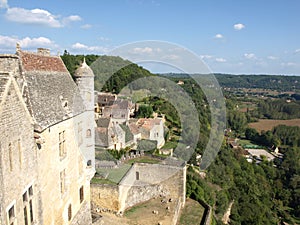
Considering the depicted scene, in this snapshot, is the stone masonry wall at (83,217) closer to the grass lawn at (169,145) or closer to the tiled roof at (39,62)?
the tiled roof at (39,62)

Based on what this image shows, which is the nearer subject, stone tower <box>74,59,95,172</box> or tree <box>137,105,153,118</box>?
stone tower <box>74,59,95,172</box>

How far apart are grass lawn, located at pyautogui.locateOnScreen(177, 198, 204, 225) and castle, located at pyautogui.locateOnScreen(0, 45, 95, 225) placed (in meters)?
7.81

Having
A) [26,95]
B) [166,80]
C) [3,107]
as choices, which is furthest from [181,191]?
[3,107]

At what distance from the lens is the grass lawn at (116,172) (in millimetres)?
18825

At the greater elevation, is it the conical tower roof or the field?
the conical tower roof

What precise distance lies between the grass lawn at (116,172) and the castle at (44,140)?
13.9ft

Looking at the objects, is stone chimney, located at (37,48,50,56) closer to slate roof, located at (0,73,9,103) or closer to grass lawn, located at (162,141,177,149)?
slate roof, located at (0,73,9,103)

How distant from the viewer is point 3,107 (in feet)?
22.7

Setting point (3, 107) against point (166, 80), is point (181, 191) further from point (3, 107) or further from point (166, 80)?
point (3, 107)

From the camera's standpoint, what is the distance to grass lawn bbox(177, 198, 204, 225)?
776 inches

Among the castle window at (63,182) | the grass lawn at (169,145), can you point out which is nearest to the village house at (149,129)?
the grass lawn at (169,145)

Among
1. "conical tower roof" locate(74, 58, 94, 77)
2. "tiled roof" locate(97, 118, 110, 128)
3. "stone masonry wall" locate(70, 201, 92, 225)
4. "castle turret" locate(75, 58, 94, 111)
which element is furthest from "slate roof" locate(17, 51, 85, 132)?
"tiled roof" locate(97, 118, 110, 128)

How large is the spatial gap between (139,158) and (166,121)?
520 inches

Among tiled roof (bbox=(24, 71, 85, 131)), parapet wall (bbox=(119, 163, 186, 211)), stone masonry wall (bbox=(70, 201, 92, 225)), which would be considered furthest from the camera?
parapet wall (bbox=(119, 163, 186, 211))
